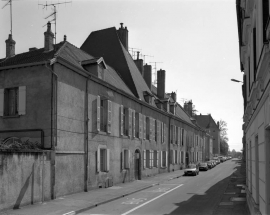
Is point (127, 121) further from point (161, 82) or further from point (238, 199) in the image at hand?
point (161, 82)

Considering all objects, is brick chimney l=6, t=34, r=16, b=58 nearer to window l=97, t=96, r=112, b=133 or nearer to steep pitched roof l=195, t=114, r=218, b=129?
window l=97, t=96, r=112, b=133

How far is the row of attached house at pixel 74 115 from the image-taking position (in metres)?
18.0

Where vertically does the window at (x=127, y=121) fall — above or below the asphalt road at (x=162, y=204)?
above

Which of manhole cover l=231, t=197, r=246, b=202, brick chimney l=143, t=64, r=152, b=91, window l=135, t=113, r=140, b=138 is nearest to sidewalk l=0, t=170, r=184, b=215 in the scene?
manhole cover l=231, t=197, r=246, b=202

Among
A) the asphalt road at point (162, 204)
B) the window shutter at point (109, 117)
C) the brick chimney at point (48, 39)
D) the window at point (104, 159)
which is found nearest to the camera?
the asphalt road at point (162, 204)

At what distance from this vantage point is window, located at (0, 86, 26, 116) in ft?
60.2

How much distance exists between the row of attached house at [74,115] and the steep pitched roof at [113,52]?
15 cm

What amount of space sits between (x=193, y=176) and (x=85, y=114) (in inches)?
792

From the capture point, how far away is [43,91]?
1806 cm

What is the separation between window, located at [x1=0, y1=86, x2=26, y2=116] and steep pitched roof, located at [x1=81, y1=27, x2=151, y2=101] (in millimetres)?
14777

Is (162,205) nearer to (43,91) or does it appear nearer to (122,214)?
(122,214)

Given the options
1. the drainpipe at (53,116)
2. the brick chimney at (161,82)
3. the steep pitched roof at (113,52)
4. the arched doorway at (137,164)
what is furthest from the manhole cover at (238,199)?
the brick chimney at (161,82)

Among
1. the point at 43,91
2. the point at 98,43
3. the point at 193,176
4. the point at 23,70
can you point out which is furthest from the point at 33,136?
the point at 193,176

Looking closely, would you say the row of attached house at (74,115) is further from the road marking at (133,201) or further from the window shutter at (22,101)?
the road marking at (133,201)
